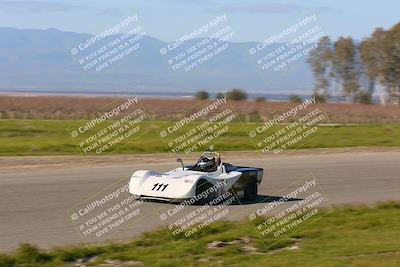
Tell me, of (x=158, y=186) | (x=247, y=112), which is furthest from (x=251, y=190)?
(x=247, y=112)

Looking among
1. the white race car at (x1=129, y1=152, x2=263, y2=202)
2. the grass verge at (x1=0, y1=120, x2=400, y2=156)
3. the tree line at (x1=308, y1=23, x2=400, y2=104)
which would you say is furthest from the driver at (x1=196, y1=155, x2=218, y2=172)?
the tree line at (x1=308, y1=23, x2=400, y2=104)

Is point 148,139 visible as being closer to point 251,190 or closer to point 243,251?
point 251,190

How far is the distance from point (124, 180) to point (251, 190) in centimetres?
373

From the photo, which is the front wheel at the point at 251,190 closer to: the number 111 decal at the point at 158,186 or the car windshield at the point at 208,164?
the car windshield at the point at 208,164

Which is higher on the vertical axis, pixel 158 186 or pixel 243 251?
pixel 158 186

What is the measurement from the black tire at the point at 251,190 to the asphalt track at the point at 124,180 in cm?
46

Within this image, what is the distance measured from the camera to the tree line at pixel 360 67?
9162cm

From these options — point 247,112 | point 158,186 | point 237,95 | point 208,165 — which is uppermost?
point 237,95

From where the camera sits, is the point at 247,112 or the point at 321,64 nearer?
the point at 247,112

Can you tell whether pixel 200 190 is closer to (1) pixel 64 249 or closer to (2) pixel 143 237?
(2) pixel 143 237

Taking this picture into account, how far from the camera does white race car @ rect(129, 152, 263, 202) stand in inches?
591

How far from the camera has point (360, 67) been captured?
100m

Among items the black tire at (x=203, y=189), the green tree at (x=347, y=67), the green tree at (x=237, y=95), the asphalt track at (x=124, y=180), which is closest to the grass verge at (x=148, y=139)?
the asphalt track at (x=124, y=180)

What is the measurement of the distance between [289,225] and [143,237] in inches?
104
